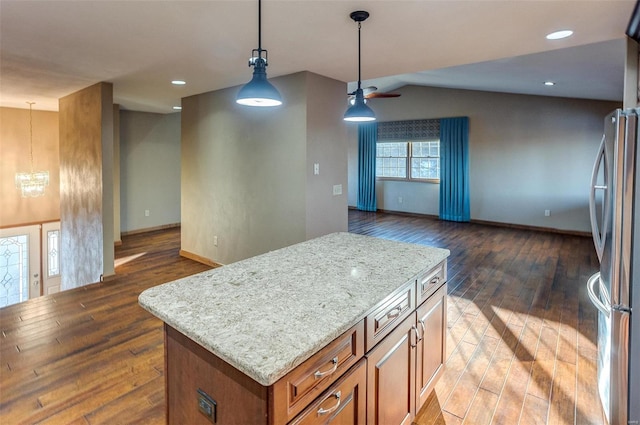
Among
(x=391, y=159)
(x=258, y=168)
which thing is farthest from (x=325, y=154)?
(x=391, y=159)

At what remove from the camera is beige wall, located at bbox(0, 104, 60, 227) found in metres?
6.34

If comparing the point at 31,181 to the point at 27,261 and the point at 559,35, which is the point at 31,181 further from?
the point at 559,35

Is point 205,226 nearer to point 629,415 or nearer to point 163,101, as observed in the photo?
point 163,101

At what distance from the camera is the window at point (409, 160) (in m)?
8.70

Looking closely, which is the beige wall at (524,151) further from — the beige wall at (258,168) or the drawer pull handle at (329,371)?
the drawer pull handle at (329,371)

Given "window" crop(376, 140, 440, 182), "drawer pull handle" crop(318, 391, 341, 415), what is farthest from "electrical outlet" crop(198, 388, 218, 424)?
"window" crop(376, 140, 440, 182)

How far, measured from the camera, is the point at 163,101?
18.5 feet

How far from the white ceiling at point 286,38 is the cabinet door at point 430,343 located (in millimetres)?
1837

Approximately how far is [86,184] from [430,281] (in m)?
4.82

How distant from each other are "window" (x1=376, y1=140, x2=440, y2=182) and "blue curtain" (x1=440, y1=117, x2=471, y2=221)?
1.01 feet

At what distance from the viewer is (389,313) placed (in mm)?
1524

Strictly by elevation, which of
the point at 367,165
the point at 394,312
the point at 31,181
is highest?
the point at 367,165

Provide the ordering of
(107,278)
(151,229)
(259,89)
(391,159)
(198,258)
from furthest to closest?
(391,159)
(151,229)
(198,258)
(107,278)
(259,89)

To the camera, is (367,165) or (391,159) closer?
(391,159)
